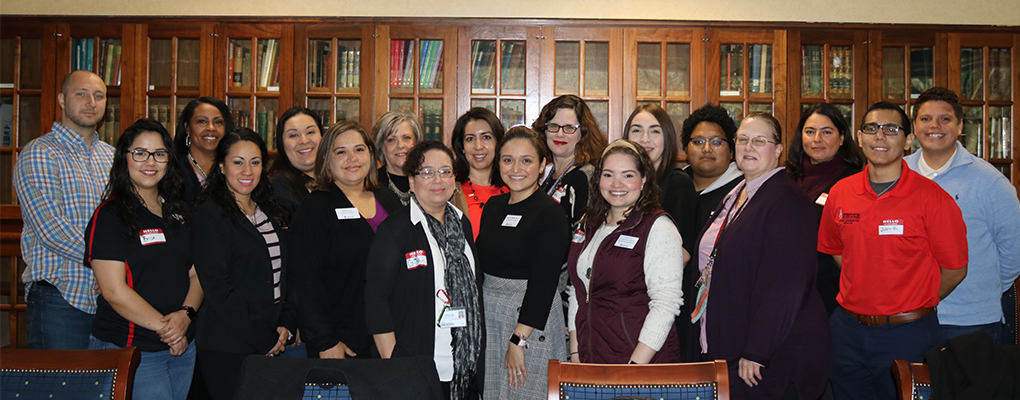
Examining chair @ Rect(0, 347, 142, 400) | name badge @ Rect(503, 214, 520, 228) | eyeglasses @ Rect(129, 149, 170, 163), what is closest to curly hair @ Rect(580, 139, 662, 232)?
name badge @ Rect(503, 214, 520, 228)

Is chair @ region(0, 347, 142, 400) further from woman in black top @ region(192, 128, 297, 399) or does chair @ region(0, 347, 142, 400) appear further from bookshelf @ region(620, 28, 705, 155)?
→ bookshelf @ region(620, 28, 705, 155)

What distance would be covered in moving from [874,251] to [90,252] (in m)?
3.08

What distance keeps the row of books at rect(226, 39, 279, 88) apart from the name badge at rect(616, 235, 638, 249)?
3218 mm

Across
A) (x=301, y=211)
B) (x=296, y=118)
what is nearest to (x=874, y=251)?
(x=301, y=211)

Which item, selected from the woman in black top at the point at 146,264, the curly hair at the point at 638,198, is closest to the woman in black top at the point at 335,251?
the woman in black top at the point at 146,264

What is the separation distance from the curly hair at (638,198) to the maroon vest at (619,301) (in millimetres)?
46

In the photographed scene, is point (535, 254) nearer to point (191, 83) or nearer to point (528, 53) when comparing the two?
point (528, 53)

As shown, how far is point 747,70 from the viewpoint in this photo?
4.39 meters

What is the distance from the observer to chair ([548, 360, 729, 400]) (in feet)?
5.23

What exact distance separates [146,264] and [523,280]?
4.92 ft

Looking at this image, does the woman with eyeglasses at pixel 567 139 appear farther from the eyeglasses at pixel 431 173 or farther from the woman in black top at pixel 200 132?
the woman in black top at pixel 200 132

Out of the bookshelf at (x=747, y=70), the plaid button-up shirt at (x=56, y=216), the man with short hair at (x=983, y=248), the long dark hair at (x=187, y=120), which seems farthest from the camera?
the bookshelf at (x=747, y=70)

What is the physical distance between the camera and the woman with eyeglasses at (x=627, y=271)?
2.15m

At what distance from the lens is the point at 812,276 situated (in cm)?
204
